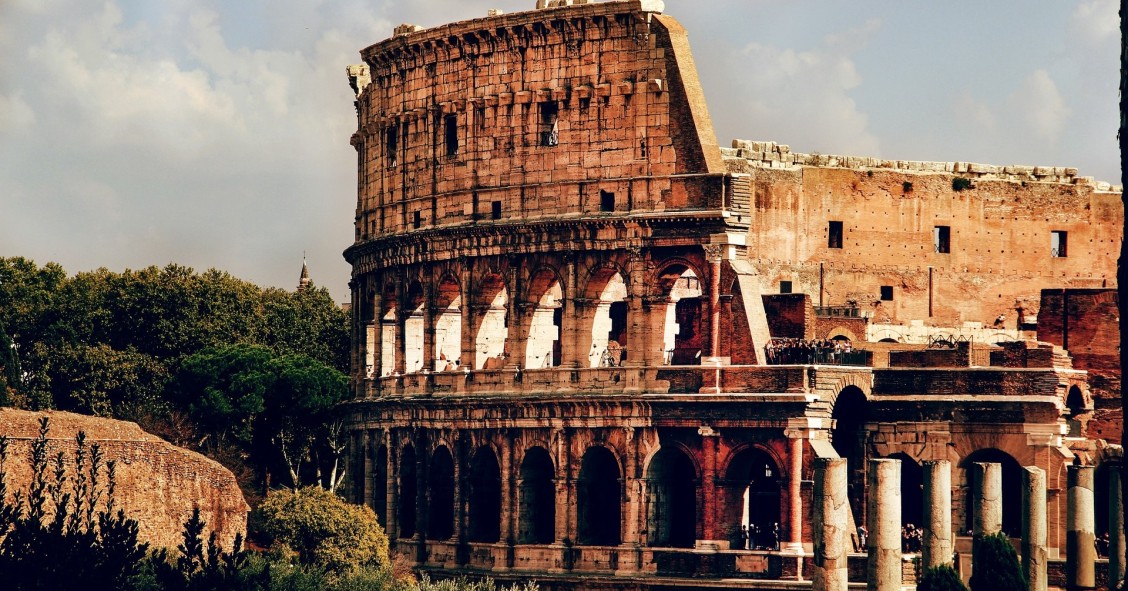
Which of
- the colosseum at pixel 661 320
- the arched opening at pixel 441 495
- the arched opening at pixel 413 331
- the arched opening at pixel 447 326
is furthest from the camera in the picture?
the arched opening at pixel 413 331

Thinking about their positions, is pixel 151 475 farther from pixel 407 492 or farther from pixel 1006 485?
pixel 1006 485

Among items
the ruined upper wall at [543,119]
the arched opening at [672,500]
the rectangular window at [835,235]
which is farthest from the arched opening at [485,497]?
the rectangular window at [835,235]

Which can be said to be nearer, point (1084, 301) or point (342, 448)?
point (1084, 301)

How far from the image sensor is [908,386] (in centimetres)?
5556

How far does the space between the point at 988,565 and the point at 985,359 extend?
935 cm

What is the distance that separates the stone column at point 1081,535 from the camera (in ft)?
166

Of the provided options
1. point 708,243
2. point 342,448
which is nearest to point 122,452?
point 708,243

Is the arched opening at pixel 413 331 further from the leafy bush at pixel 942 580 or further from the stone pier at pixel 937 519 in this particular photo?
the leafy bush at pixel 942 580

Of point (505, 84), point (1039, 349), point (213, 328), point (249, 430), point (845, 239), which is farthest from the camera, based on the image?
point (213, 328)

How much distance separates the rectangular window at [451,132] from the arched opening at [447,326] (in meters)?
3.12

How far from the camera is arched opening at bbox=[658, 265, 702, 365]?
186 feet

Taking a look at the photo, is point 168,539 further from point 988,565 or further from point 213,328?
point 213,328

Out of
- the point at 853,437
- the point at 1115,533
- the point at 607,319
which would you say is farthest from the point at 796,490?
the point at 607,319

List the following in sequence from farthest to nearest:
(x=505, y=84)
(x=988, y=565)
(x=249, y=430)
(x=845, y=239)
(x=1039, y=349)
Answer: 1. (x=249, y=430)
2. (x=845, y=239)
3. (x=505, y=84)
4. (x=1039, y=349)
5. (x=988, y=565)
